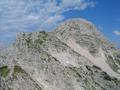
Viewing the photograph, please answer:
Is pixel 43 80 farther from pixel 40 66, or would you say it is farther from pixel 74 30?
pixel 74 30

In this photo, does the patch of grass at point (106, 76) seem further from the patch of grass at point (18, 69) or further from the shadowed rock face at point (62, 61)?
the patch of grass at point (18, 69)

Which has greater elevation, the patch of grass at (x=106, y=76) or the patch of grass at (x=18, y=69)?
the patch of grass at (x=18, y=69)

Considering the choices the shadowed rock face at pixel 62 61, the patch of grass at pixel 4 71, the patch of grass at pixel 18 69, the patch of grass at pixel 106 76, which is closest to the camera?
the shadowed rock face at pixel 62 61

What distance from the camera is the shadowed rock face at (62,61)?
66.2 meters

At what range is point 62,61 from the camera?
233ft

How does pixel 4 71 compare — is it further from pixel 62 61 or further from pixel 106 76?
pixel 106 76

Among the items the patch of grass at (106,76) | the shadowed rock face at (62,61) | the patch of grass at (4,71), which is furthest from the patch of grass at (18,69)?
the patch of grass at (106,76)

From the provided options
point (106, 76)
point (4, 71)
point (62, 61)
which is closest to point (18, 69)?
point (4, 71)

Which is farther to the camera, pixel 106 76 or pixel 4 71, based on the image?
pixel 106 76

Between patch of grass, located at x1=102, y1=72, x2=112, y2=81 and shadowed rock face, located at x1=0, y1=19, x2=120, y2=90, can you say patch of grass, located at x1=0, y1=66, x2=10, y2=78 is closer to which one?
shadowed rock face, located at x1=0, y1=19, x2=120, y2=90

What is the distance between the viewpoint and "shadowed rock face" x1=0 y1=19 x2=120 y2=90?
66.2 meters

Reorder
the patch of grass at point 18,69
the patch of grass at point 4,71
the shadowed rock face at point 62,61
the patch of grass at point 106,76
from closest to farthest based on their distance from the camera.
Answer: the shadowed rock face at point 62,61 < the patch of grass at point 4,71 < the patch of grass at point 18,69 < the patch of grass at point 106,76

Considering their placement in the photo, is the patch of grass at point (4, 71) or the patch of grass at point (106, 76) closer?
the patch of grass at point (4, 71)

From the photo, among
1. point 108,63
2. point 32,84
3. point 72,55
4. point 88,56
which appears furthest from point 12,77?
point 108,63
